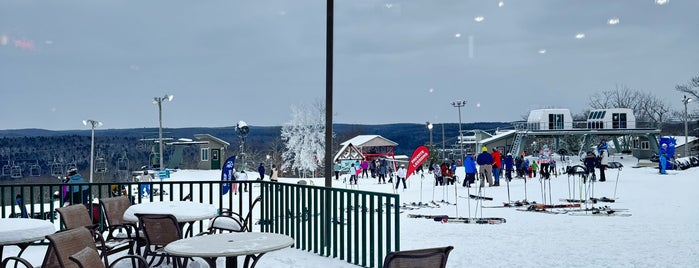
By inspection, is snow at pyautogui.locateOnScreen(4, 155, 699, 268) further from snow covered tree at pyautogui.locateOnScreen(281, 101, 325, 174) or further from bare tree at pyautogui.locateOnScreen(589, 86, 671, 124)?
bare tree at pyautogui.locateOnScreen(589, 86, 671, 124)

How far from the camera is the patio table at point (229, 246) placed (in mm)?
4570

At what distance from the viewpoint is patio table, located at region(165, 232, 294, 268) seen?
457 cm

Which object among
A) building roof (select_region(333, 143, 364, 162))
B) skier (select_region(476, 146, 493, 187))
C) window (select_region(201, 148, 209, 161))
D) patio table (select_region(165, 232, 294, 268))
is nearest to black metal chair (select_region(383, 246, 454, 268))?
patio table (select_region(165, 232, 294, 268))

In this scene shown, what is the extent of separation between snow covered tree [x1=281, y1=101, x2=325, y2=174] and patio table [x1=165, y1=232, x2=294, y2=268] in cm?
6628

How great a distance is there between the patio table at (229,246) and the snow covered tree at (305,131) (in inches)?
2609

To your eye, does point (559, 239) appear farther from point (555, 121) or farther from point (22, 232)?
point (555, 121)

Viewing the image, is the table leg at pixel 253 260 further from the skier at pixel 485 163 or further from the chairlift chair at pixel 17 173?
the chairlift chair at pixel 17 173

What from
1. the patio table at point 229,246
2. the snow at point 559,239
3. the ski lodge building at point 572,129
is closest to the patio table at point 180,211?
the snow at point 559,239

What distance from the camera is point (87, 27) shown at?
105812 millimetres

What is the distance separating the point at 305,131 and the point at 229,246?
2688 inches

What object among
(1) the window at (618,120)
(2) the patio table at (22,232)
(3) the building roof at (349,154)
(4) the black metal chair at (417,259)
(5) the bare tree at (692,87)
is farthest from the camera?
(5) the bare tree at (692,87)

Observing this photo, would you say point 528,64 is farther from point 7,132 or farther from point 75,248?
point 75,248

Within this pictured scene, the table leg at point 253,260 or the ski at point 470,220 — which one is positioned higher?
the table leg at point 253,260

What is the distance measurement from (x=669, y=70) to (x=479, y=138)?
5319 centimetres
